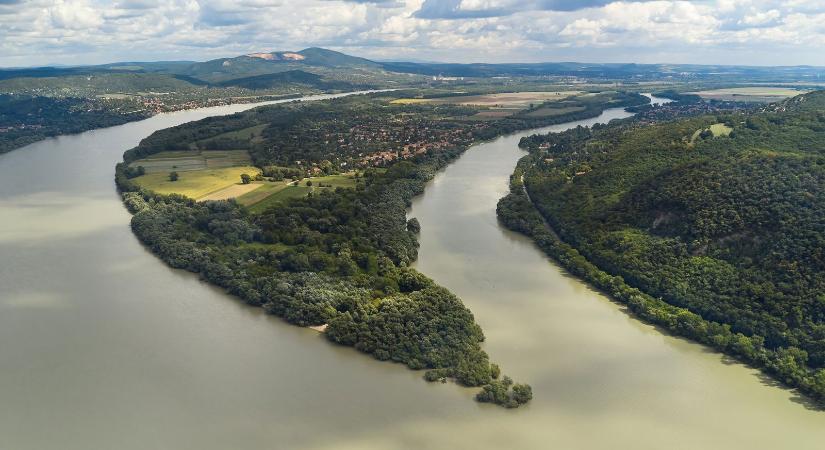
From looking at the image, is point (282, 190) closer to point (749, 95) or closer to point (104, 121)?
point (104, 121)

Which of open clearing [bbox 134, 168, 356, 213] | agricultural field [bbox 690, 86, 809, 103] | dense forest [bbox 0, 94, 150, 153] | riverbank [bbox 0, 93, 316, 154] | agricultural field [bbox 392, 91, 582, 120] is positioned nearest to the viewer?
open clearing [bbox 134, 168, 356, 213]

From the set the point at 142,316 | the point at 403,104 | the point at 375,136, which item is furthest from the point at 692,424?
the point at 403,104

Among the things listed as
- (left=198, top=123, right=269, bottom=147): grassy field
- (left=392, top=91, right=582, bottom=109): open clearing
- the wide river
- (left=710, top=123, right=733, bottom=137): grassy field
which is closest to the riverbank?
(left=198, top=123, right=269, bottom=147): grassy field

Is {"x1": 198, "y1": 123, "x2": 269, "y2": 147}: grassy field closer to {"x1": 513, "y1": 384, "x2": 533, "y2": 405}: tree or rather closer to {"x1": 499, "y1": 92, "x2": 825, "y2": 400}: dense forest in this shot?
{"x1": 499, "y1": 92, "x2": 825, "y2": 400}: dense forest

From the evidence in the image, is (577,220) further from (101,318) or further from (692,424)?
(101,318)

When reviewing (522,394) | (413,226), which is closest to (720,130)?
(413,226)
